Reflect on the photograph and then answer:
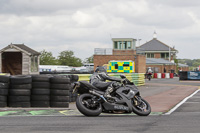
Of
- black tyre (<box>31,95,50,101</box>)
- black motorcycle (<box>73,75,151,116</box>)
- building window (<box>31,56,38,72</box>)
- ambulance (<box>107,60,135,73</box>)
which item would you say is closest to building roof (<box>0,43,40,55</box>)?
building window (<box>31,56,38,72</box>)

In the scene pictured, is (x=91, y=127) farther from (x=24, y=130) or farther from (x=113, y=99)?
(x=113, y=99)

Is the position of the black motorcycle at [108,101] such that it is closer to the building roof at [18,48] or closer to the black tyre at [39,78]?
the black tyre at [39,78]

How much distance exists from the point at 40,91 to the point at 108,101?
371 centimetres

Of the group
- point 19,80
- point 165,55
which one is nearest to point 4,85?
point 19,80

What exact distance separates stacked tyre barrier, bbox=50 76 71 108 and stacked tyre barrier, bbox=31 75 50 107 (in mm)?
173

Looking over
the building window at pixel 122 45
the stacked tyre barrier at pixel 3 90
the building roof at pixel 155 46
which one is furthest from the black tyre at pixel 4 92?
the building roof at pixel 155 46

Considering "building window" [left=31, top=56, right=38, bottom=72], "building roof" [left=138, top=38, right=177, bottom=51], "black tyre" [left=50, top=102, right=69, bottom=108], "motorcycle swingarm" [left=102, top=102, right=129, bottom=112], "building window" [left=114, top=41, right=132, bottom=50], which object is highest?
"building roof" [left=138, top=38, right=177, bottom=51]

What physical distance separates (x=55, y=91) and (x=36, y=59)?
22865 millimetres

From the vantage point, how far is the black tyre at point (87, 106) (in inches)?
452

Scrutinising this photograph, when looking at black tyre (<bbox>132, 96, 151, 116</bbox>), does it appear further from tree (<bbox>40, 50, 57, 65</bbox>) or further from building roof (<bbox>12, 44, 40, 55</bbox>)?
tree (<bbox>40, 50, 57, 65</bbox>)

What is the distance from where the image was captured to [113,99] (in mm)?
12148

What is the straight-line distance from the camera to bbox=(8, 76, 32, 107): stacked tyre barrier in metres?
14.6

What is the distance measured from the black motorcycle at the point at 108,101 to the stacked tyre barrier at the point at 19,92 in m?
3.26

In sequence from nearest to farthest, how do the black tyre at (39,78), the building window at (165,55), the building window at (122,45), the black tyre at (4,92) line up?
the black tyre at (4,92) → the black tyre at (39,78) → the building window at (122,45) → the building window at (165,55)
